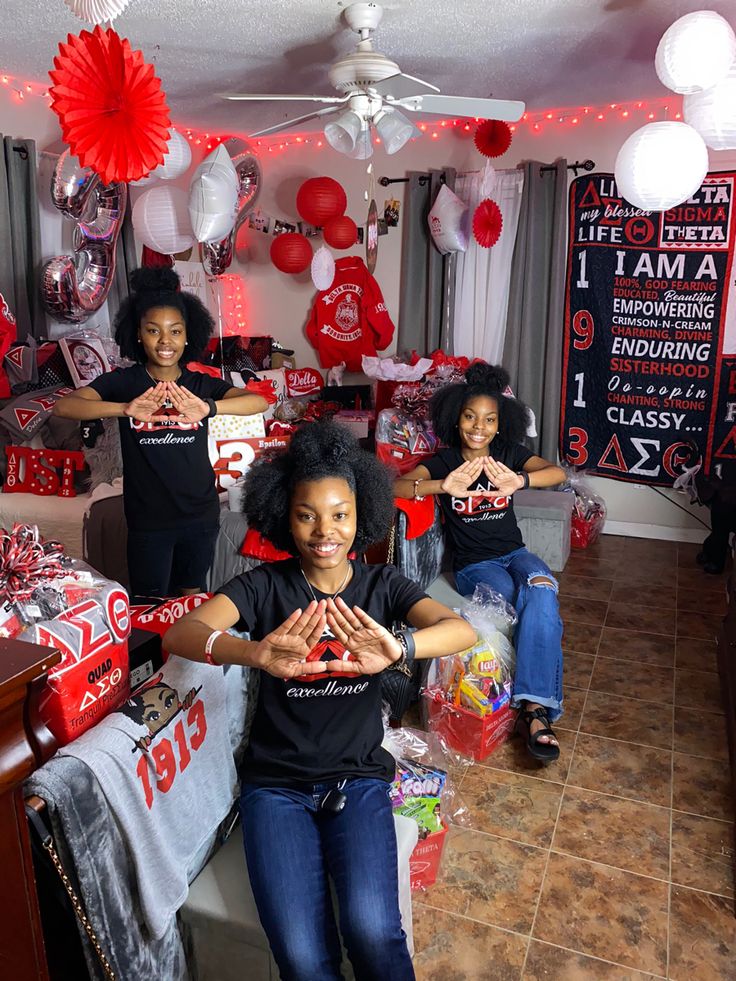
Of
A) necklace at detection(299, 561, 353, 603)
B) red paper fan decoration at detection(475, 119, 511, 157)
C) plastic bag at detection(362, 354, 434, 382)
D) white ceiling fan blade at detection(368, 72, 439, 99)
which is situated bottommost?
necklace at detection(299, 561, 353, 603)

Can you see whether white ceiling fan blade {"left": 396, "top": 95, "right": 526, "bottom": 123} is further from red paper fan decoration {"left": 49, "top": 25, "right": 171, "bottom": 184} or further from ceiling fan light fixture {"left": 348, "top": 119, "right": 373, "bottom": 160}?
red paper fan decoration {"left": 49, "top": 25, "right": 171, "bottom": 184}

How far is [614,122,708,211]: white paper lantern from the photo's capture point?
2.62m

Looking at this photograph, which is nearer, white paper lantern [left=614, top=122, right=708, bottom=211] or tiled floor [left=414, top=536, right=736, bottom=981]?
tiled floor [left=414, top=536, right=736, bottom=981]

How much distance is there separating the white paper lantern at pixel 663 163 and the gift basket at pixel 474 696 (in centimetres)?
168

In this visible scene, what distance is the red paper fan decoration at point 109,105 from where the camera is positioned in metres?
1.62

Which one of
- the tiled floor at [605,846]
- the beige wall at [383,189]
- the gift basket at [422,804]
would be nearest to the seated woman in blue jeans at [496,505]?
the tiled floor at [605,846]

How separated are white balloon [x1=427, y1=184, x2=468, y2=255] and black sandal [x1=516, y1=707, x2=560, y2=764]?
2.99 meters

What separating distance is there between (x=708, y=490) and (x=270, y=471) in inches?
120

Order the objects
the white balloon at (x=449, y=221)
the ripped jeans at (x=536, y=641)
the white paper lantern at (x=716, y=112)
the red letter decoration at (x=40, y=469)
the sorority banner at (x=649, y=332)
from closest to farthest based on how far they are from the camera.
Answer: the ripped jeans at (x=536, y=641) < the white paper lantern at (x=716, y=112) < the red letter decoration at (x=40, y=469) < the sorority banner at (x=649, y=332) < the white balloon at (x=449, y=221)

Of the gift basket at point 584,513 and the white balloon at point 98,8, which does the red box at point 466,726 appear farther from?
the gift basket at point 584,513

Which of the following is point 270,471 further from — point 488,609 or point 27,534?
point 488,609

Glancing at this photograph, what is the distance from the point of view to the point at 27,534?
1.28 metres

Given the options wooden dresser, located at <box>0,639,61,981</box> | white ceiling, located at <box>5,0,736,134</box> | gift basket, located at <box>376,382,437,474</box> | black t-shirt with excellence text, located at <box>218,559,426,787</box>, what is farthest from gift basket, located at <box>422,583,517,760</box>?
white ceiling, located at <box>5,0,736,134</box>

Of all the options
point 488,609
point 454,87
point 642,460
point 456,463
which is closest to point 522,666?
point 488,609
